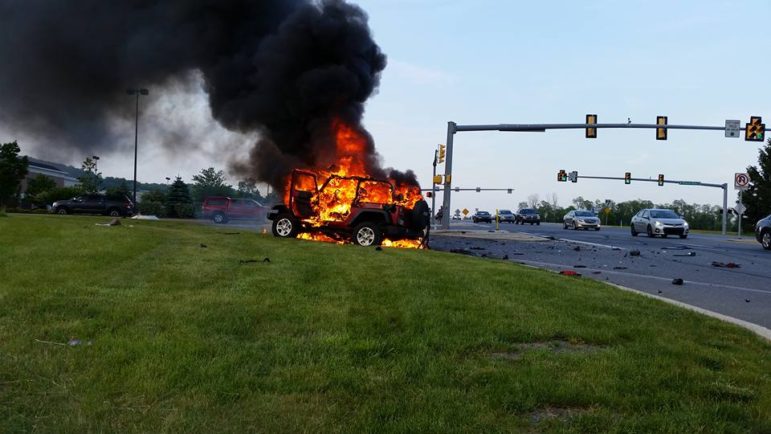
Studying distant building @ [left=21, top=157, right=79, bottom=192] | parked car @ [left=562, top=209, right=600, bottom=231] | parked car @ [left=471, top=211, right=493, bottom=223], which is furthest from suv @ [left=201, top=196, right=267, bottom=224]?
distant building @ [left=21, top=157, right=79, bottom=192]

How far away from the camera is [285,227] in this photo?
15969 millimetres

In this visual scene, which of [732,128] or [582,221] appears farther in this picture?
[582,221]

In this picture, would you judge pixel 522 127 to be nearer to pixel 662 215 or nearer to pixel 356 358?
pixel 662 215

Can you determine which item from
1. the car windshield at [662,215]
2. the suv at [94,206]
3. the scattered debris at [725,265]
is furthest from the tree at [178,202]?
the scattered debris at [725,265]

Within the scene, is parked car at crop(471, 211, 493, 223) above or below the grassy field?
above

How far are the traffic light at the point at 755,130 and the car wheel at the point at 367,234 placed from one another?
22043 millimetres

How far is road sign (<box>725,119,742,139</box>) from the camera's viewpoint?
28.6 metres

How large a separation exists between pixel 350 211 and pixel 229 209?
65.3 feet

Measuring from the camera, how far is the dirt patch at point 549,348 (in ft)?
14.8

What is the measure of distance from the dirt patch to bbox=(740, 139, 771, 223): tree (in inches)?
2421

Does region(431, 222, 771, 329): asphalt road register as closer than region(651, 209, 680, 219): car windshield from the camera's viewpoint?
Yes

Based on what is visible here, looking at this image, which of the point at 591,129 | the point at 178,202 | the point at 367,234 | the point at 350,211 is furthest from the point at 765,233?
the point at 178,202

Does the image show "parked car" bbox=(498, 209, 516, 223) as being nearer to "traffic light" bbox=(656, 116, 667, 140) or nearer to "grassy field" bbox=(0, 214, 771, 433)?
"traffic light" bbox=(656, 116, 667, 140)

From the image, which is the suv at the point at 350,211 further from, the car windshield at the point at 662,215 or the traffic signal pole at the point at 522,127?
the car windshield at the point at 662,215
